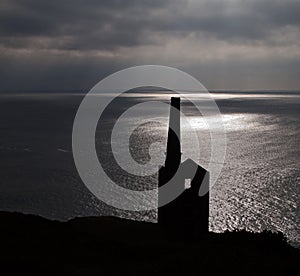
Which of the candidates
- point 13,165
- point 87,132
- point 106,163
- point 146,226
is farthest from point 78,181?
point 87,132

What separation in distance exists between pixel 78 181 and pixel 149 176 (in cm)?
1208

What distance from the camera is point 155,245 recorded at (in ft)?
55.7

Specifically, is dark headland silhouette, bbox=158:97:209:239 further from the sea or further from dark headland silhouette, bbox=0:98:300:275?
the sea

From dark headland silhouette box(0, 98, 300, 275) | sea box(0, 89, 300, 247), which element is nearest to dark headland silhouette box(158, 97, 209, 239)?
dark headland silhouette box(0, 98, 300, 275)

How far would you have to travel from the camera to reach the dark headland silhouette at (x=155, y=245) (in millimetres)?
13125

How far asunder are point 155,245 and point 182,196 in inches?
116

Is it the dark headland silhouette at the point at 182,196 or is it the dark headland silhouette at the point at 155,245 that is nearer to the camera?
the dark headland silhouette at the point at 155,245

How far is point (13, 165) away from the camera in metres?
66.5

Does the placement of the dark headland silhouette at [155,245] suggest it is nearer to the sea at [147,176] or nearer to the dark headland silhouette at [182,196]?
the dark headland silhouette at [182,196]

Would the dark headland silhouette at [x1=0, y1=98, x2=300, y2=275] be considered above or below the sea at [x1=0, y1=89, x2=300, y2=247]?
above

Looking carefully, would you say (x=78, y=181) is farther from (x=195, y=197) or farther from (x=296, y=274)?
(x=296, y=274)

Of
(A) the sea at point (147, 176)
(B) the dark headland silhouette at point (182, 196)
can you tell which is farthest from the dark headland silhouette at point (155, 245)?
(A) the sea at point (147, 176)

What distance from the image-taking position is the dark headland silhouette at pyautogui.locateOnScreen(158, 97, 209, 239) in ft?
60.4

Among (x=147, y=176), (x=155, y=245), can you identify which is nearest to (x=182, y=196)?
(x=155, y=245)
